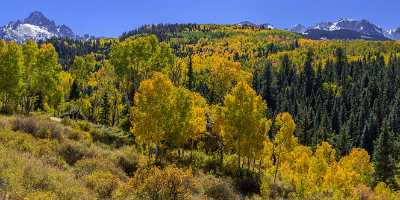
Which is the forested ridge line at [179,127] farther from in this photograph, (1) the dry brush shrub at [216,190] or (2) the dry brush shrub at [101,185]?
(1) the dry brush shrub at [216,190]

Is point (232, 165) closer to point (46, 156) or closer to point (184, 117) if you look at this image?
point (184, 117)

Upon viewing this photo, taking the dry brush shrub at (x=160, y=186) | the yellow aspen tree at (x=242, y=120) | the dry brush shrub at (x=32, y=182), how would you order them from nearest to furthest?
the dry brush shrub at (x=32, y=182) < the dry brush shrub at (x=160, y=186) < the yellow aspen tree at (x=242, y=120)

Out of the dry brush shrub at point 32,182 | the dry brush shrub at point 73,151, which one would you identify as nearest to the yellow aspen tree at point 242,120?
the dry brush shrub at point 73,151

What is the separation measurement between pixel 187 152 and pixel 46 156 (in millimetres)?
26113

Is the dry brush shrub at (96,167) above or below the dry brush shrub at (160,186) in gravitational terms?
below

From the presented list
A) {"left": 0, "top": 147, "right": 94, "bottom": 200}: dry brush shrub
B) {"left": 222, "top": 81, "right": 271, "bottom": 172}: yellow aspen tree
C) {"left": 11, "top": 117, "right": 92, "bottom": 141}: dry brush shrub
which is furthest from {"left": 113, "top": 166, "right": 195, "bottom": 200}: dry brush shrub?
{"left": 222, "top": 81, "right": 271, "bottom": 172}: yellow aspen tree

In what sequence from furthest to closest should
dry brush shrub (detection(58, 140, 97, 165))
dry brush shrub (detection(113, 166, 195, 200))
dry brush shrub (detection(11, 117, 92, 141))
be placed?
dry brush shrub (detection(11, 117, 92, 141))
dry brush shrub (detection(58, 140, 97, 165))
dry brush shrub (detection(113, 166, 195, 200))

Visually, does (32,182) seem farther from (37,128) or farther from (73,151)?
(37,128)

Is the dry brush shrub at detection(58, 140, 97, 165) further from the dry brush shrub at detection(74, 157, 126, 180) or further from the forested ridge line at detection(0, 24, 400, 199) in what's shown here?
the dry brush shrub at detection(74, 157, 126, 180)

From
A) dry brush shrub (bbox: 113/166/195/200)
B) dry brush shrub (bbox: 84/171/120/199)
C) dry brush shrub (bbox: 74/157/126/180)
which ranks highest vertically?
dry brush shrub (bbox: 113/166/195/200)

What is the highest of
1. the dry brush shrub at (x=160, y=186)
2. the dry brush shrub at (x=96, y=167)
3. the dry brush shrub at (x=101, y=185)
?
the dry brush shrub at (x=160, y=186)

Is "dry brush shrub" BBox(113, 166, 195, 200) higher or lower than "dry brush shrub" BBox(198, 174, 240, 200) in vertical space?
higher

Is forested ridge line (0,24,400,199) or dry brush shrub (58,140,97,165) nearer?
dry brush shrub (58,140,97,165)

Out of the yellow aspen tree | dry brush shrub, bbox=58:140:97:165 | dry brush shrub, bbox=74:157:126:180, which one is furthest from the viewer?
the yellow aspen tree
